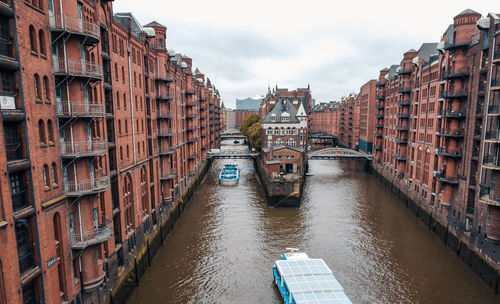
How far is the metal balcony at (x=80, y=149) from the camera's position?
604 inches

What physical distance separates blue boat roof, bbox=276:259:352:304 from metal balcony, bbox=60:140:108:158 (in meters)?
14.9

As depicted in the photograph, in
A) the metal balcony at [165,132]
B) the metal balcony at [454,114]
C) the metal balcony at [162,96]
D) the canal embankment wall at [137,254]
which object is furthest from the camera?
the metal balcony at [165,132]

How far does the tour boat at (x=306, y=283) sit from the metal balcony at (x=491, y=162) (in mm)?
14069

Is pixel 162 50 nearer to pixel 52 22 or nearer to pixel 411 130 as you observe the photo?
pixel 52 22

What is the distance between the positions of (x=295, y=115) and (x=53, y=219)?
5168cm

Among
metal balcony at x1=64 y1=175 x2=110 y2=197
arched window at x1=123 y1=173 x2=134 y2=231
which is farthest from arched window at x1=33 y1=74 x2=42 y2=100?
arched window at x1=123 y1=173 x2=134 y2=231

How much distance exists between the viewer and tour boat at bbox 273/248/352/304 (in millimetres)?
19359

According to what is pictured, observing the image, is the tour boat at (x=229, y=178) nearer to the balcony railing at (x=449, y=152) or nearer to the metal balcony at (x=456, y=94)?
the balcony railing at (x=449, y=152)

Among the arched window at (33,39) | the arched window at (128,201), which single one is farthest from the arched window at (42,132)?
the arched window at (128,201)

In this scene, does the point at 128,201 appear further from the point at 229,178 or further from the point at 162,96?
the point at 229,178

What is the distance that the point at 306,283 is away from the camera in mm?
→ 20922

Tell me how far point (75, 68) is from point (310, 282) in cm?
1961

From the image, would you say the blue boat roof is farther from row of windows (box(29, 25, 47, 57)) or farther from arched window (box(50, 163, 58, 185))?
row of windows (box(29, 25, 47, 57))

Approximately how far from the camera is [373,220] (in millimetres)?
37625
